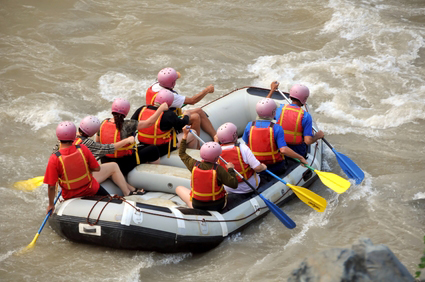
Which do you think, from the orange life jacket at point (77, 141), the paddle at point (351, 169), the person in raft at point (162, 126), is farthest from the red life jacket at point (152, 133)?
the paddle at point (351, 169)

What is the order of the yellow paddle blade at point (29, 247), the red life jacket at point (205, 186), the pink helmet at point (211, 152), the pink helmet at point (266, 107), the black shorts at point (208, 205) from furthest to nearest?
the pink helmet at point (266, 107), the black shorts at point (208, 205), the yellow paddle blade at point (29, 247), the red life jacket at point (205, 186), the pink helmet at point (211, 152)

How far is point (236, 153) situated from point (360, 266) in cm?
199

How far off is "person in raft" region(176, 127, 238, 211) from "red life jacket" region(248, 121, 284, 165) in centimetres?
54

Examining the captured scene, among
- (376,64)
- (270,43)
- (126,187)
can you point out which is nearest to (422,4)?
(376,64)

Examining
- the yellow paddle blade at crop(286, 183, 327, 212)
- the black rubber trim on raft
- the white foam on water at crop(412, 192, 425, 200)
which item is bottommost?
the black rubber trim on raft

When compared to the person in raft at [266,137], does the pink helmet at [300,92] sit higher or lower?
higher

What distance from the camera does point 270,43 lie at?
9711mm

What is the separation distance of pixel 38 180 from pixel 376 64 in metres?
6.12

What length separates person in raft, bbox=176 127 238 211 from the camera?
172 inches

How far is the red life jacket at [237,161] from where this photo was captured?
472 cm

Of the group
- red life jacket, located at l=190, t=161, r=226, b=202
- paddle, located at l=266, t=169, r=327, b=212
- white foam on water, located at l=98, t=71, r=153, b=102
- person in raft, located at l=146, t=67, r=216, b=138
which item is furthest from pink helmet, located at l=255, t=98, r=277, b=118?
white foam on water, located at l=98, t=71, r=153, b=102

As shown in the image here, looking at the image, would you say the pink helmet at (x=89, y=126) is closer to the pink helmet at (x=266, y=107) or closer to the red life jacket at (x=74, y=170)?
the red life jacket at (x=74, y=170)

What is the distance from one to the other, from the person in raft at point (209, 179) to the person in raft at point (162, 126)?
1.90 ft

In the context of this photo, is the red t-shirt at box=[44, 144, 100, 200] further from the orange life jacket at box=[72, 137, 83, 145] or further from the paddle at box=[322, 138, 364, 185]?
the paddle at box=[322, 138, 364, 185]
